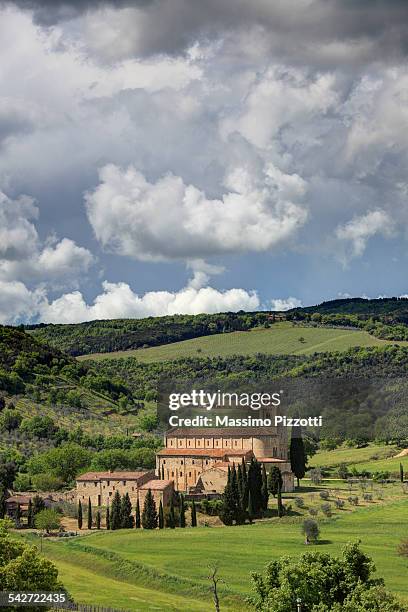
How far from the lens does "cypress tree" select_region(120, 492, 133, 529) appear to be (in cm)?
11340

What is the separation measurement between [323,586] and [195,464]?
75.6 m

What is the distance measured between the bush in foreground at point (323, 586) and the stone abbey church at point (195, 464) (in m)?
57.0

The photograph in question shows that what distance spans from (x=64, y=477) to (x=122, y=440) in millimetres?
36909

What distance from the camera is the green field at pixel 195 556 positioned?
77562 mm

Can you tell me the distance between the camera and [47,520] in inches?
4363

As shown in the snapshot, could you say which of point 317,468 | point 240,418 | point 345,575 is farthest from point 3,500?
point 345,575

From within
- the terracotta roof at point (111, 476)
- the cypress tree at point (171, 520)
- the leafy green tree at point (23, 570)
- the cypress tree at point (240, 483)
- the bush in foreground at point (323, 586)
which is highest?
the terracotta roof at point (111, 476)

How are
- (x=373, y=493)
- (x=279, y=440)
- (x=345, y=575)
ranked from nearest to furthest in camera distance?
(x=345, y=575), (x=373, y=493), (x=279, y=440)

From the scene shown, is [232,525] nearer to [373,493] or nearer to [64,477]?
[373,493]

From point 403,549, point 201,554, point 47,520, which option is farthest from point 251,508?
point 403,549

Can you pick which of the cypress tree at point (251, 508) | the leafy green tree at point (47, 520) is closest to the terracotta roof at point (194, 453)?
the cypress tree at point (251, 508)

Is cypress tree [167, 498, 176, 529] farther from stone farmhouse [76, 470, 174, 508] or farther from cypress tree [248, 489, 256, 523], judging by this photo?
cypress tree [248, 489, 256, 523]

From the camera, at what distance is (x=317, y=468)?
158 meters

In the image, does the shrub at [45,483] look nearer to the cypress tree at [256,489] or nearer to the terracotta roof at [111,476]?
the terracotta roof at [111,476]
